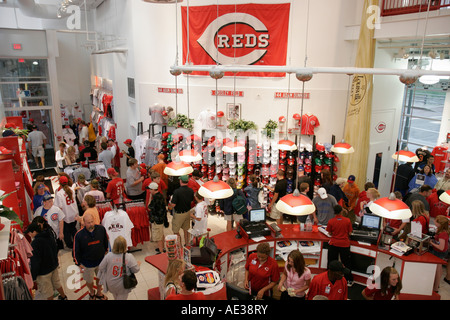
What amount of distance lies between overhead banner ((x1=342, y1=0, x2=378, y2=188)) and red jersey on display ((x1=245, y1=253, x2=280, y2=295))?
4.85 meters

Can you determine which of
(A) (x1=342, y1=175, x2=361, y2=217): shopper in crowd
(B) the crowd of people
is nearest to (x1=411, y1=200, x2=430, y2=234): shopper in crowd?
(B) the crowd of people

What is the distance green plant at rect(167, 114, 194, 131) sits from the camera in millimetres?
9969

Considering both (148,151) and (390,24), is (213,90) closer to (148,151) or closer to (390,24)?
(148,151)

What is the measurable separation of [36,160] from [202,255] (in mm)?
9957

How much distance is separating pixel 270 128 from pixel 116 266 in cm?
564

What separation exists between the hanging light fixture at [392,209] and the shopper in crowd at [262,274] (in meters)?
1.56

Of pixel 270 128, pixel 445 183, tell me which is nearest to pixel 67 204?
pixel 270 128

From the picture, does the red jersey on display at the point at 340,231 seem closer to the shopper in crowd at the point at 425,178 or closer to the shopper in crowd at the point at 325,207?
the shopper in crowd at the point at 325,207

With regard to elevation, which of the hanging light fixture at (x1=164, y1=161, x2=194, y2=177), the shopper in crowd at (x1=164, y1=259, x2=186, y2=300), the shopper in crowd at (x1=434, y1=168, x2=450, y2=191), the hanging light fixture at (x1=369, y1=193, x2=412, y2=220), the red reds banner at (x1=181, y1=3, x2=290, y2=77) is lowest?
the shopper in crowd at (x1=164, y1=259, x2=186, y2=300)

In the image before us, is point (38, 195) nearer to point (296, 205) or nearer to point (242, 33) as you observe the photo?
point (296, 205)

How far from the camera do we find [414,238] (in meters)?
5.82

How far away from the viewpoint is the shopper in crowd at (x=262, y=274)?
495 centimetres

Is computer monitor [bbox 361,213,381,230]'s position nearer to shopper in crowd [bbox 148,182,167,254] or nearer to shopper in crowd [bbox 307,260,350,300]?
shopper in crowd [bbox 307,260,350,300]

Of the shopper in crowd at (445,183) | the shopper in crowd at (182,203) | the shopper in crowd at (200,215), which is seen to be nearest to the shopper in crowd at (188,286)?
the shopper in crowd at (200,215)
